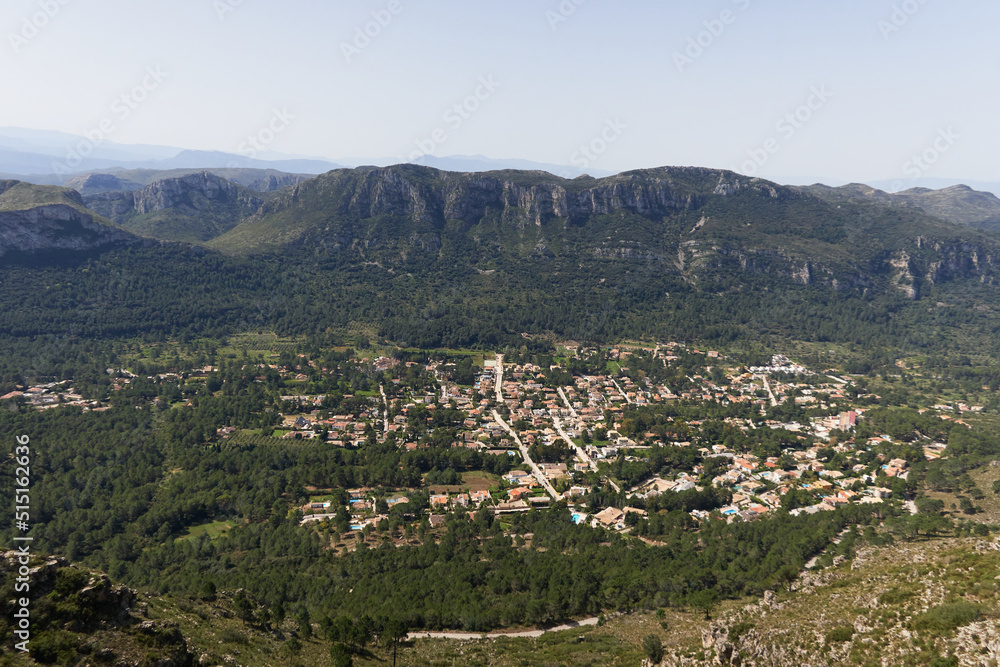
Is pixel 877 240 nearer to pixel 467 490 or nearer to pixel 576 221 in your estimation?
pixel 576 221

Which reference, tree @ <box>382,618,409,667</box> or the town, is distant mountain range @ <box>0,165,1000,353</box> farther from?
tree @ <box>382,618,409,667</box>

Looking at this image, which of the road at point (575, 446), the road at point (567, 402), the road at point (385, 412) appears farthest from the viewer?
the road at point (567, 402)

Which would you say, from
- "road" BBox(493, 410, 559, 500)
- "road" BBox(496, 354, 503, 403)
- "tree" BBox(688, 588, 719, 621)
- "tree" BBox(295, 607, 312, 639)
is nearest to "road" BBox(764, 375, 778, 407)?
"road" BBox(493, 410, 559, 500)

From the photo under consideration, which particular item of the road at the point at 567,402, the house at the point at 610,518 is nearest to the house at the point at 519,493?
the house at the point at 610,518

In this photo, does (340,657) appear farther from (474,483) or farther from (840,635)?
(474,483)

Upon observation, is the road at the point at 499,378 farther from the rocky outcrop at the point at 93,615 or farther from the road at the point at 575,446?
the rocky outcrop at the point at 93,615

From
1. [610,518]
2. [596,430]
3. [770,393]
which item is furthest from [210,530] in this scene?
[770,393]
